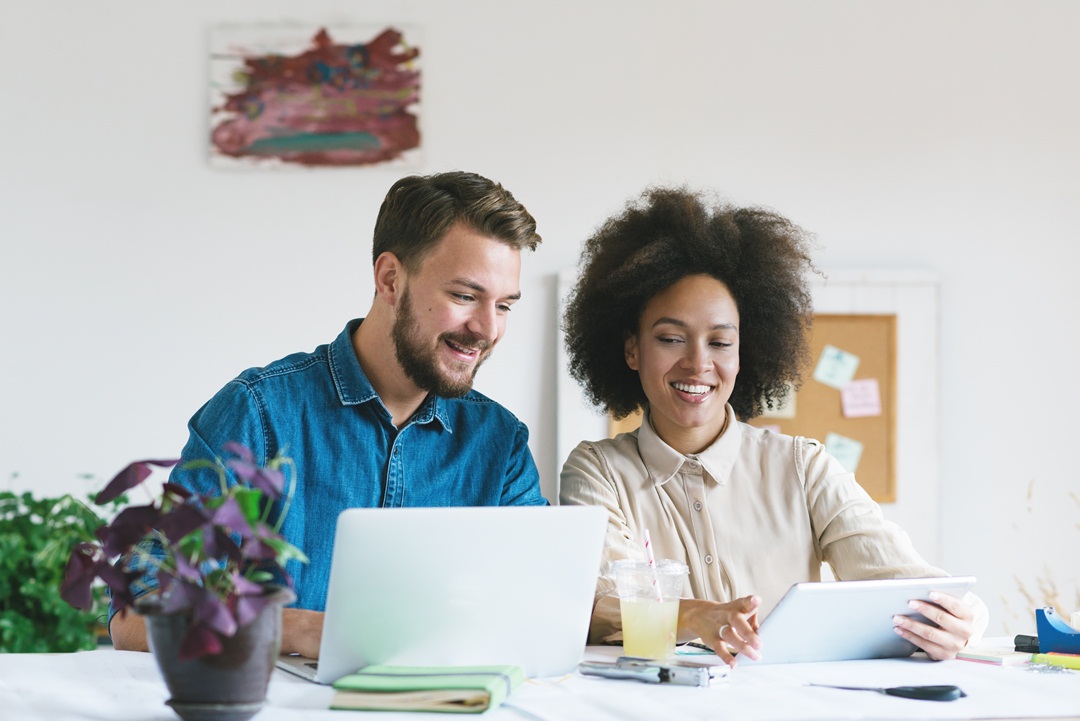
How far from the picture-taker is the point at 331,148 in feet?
10.3

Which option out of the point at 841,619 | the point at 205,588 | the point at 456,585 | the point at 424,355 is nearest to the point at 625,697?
the point at 456,585

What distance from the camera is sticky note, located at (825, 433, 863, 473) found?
3.12m

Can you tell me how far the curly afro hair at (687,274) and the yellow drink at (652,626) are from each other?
77 centimetres

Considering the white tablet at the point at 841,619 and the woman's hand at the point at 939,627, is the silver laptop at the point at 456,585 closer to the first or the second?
the white tablet at the point at 841,619

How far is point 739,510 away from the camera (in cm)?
201

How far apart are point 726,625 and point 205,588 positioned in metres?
0.72

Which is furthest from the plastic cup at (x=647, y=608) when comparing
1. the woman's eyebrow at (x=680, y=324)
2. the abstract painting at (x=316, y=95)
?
the abstract painting at (x=316, y=95)

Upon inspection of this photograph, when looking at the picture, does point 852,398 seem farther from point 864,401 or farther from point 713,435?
point 713,435

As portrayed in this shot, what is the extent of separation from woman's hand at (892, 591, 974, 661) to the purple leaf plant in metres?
0.87

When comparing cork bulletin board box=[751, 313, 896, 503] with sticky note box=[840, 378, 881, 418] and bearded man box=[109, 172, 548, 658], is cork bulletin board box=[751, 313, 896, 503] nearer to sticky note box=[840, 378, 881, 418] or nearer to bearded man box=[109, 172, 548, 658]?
sticky note box=[840, 378, 881, 418]

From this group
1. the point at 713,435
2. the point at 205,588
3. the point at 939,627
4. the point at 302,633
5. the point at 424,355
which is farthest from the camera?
the point at 713,435

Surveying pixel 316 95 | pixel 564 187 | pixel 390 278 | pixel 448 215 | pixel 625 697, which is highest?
pixel 316 95

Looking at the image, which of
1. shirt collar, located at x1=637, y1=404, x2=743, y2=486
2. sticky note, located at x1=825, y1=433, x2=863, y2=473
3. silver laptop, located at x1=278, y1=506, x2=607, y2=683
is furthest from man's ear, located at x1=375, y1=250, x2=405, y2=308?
sticky note, located at x1=825, y1=433, x2=863, y2=473

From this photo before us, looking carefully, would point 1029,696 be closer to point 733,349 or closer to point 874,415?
point 733,349
